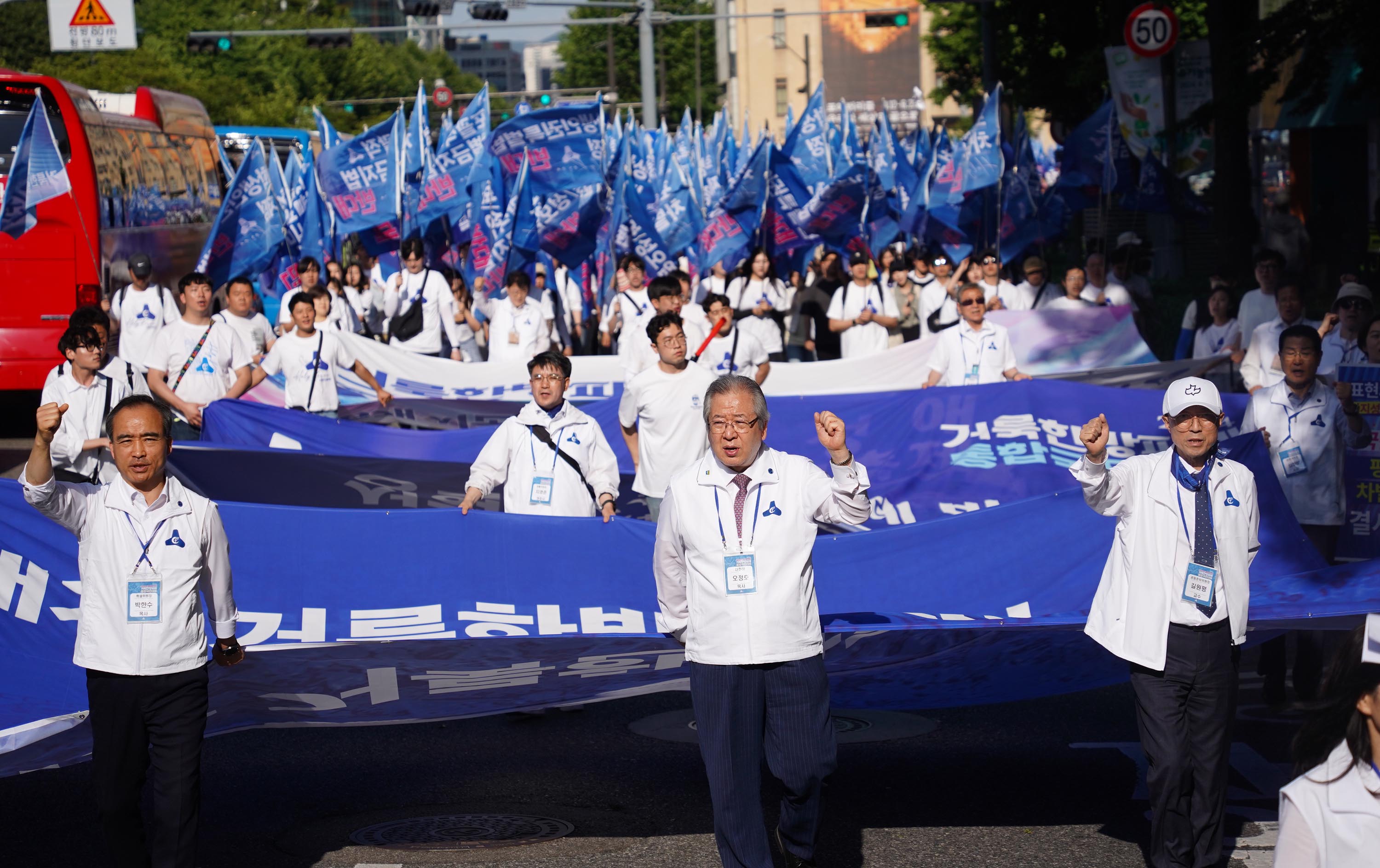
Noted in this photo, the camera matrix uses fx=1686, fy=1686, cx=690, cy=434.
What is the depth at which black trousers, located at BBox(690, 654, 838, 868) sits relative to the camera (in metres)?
5.23

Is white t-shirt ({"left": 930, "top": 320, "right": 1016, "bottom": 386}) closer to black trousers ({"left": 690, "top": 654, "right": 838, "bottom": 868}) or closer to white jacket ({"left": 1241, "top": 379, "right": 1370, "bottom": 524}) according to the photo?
white jacket ({"left": 1241, "top": 379, "right": 1370, "bottom": 524})

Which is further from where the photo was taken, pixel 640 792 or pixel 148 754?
pixel 640 792

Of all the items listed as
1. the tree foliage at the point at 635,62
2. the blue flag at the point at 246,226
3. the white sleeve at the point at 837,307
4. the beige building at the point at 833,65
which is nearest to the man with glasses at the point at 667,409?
the white sleeve at the point at 837,307

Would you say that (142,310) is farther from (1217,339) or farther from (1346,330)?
(1346,330)

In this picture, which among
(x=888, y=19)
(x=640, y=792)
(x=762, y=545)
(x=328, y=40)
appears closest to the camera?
(x=762, y=545)

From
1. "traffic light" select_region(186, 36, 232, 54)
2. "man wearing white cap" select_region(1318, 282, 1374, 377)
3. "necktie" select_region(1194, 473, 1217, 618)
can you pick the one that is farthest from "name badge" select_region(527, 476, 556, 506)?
"traffic light" select_region(186, 36, 232, 54)

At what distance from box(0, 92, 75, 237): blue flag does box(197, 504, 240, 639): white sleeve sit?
969 cm

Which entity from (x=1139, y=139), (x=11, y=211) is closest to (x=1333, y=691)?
(x=11, y=211)

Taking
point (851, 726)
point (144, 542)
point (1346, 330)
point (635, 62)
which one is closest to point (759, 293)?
point (1346, 330)

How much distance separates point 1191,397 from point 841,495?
126 centimetres

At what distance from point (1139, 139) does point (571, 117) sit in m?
6.78

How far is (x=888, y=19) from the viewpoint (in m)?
32.1

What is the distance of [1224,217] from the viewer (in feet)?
72.4

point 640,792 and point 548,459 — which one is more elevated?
point 548,459
